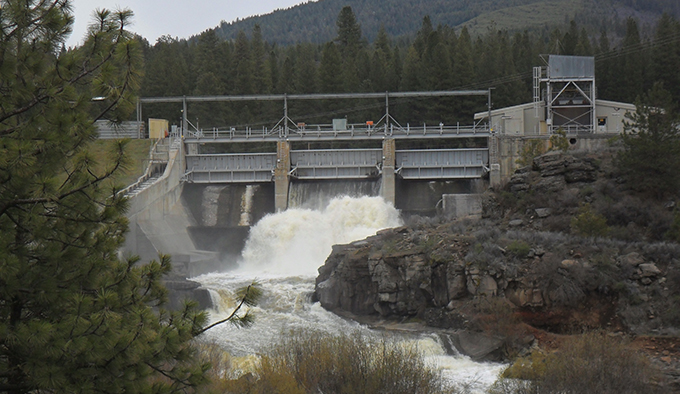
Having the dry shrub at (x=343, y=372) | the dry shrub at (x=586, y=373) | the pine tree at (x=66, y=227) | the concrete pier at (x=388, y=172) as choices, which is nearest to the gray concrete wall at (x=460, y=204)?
the concrete pier at (x=388, y=172)

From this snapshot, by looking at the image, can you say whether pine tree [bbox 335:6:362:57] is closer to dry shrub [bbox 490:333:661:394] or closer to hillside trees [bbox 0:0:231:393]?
dry shrub [bbox 490:333:661:394]

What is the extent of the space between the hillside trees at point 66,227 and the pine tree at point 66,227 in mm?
12

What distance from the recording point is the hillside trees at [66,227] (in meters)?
8.43

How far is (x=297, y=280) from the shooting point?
118 feet

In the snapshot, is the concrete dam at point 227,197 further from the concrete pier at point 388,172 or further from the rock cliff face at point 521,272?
the rock cliff face at point 521,272

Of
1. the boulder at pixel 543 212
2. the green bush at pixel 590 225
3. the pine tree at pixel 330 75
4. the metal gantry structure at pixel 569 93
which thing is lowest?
the green bush at pixel 590 225

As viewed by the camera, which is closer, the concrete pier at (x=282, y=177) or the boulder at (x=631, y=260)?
the boulder at (x=631, y=260)

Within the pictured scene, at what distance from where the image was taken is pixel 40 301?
8820 mm

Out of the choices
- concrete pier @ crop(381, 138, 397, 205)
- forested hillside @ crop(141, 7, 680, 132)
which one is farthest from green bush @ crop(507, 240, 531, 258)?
forested hillside @ crop(141, 7, 680, 132)

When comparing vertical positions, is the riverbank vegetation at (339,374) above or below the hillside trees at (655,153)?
below

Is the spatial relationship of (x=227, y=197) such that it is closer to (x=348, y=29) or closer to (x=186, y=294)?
(x=186, y=294)

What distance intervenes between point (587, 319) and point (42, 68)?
19.9m

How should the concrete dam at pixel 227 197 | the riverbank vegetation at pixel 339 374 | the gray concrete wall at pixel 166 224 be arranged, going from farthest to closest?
the concrete dam at pixel 227 197
the gray concrete wall at pixel 166 224
the riverbank vegetation at pixel 339 374

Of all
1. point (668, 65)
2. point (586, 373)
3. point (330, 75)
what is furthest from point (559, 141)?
point (586, 373)
